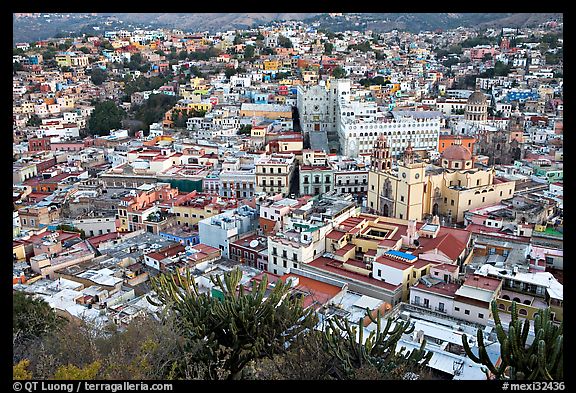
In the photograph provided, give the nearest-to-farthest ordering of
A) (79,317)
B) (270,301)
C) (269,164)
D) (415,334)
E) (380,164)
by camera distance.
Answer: (270,301)
(415,334)
(79,317)
(380,164)
(269,164)

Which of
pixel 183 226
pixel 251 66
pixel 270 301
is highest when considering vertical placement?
pixel 251 66

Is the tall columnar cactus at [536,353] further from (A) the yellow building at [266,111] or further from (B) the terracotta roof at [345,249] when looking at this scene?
(A) the yellow building at [266,111]

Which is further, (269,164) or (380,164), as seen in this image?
(269,164)

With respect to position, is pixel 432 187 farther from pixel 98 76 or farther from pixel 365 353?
pixel 98 76

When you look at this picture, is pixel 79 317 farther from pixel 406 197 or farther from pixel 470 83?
pixel 470 83

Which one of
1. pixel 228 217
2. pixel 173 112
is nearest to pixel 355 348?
pixel 228 217

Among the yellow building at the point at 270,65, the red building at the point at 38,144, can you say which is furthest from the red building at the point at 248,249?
the yellow building at the point at 270,65
